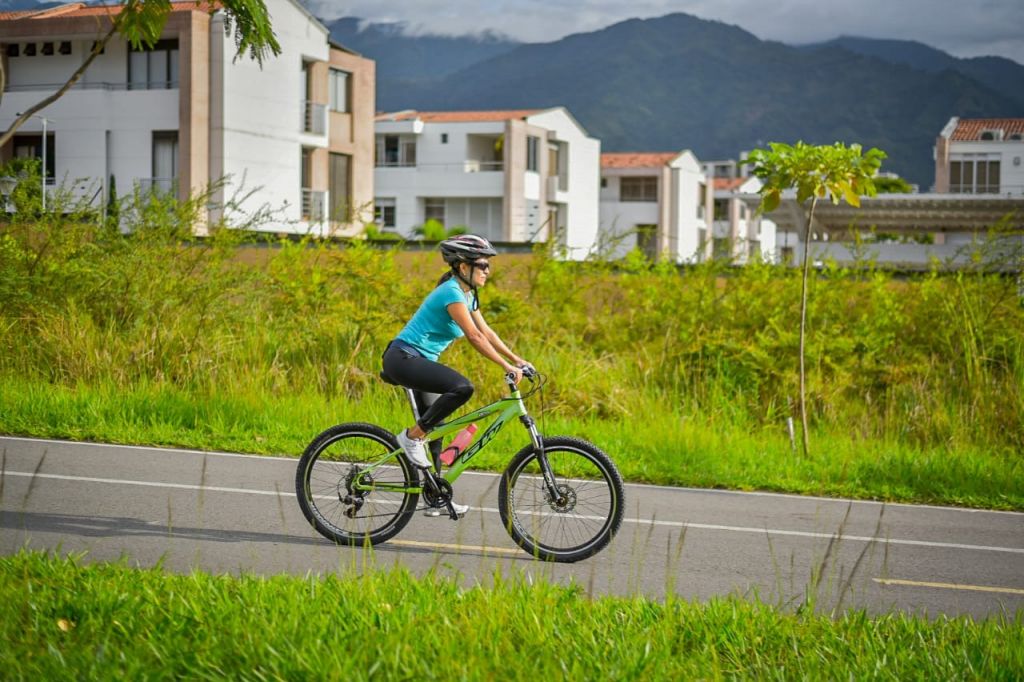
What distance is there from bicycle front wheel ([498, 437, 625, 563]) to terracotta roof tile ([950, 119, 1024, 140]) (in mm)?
81040

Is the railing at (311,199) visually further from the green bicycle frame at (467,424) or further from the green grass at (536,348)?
the green bicycle frame at (467,424)

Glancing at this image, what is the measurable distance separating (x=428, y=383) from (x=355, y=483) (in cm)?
81

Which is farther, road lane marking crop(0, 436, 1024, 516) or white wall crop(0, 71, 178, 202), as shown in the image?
Answer: white wall crop(0, 71, 178, 202)

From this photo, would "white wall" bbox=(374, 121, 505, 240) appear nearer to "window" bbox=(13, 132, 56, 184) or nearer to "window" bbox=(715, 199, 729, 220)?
"window" bbox=(13, 132, 56, 184)

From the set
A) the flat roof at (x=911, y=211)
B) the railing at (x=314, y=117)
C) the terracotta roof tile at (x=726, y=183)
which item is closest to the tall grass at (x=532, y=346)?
the flat roof at (x=911, y=211)

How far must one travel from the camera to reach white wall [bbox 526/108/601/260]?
252 feet

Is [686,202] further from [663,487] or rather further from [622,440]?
[663,487]

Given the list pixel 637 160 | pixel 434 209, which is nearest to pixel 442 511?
pixel 434 209

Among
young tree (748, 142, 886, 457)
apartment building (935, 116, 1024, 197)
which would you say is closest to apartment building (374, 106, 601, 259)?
apartment building (935, 116, 1024, 197)

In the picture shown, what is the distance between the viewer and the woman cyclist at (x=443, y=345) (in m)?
7.92

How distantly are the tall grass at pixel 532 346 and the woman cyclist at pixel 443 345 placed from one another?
405 cm

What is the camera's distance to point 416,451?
8055 mm

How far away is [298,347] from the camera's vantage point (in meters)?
16.3

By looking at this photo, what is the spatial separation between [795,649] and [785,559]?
9.48 ft
